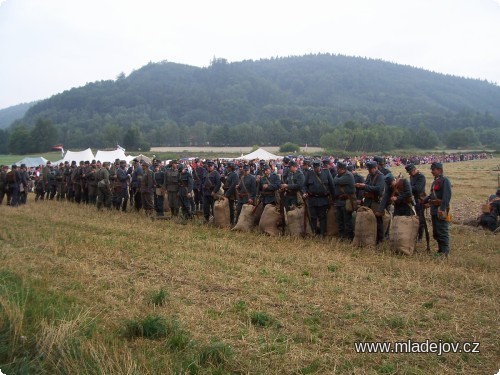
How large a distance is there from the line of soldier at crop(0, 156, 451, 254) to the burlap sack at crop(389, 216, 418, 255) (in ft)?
1.23

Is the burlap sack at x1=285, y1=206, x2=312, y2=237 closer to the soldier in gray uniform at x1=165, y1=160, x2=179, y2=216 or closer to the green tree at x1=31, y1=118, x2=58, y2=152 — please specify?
the soldier in gray uniform at x1=165, y1=160, x2=179, y2=216

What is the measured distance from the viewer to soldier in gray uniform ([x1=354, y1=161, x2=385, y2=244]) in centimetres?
930

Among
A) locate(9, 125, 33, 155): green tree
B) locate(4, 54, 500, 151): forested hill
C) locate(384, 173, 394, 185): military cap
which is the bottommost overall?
locate(384, 173, 394, 185): military cap

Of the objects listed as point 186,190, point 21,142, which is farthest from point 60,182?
point 21,142

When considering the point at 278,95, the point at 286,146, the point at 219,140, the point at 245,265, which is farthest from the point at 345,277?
the point at 278,95

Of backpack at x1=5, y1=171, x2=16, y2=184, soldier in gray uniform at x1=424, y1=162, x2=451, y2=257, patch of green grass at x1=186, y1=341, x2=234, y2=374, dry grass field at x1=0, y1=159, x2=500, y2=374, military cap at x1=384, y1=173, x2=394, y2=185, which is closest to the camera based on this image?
patch of green grass at x1=186, y1=341, x2=234, y2=374

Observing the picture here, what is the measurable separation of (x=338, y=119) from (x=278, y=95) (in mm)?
38227

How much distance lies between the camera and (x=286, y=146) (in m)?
81.8

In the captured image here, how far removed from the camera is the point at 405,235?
328 inches

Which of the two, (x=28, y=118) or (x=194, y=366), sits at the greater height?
(x=28, y=118)

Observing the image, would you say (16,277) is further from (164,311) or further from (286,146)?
(286,146)

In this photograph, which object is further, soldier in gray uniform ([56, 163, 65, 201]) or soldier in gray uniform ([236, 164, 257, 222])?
soldier in gray uniform ([56, 163, 65, 201])

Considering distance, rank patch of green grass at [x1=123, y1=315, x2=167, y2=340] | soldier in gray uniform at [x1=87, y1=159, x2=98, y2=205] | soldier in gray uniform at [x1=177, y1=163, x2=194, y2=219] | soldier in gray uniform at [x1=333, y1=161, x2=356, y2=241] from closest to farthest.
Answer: patch of green grass at [x1=123, y1=315, x2=167, y2=340]
soldier in gray uniform at [x1=333, y1=161, x2=356, y2=241]
soldier in gray uniform at [x1=177, y1=163, x2=194, y2=219]
soldier in gray uniform at [x1=87, y1=159, x2=98, y2=205]

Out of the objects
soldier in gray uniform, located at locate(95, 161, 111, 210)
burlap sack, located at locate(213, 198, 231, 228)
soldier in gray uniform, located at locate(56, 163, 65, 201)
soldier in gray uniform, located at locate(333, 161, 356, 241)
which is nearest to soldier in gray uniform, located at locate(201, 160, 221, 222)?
burlap sack, located at locate(213, 198, 231, 228)
